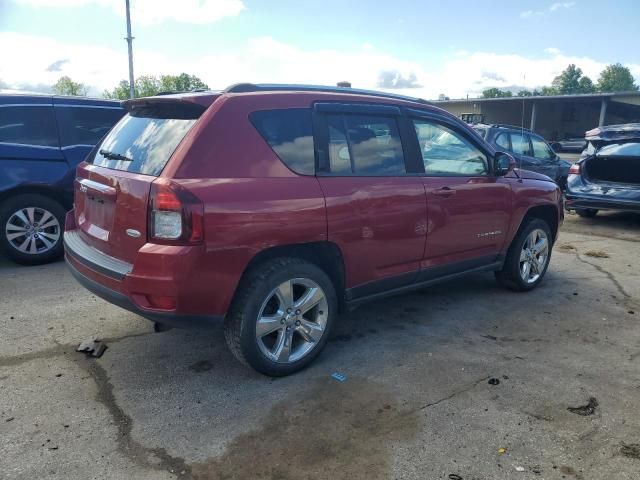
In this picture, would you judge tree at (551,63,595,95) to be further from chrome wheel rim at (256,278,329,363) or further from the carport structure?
chrome wheel rim at (256,278,329,363)

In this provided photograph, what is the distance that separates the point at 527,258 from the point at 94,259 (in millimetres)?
4133

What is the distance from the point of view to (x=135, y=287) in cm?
297

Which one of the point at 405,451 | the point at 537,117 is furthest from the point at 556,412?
the point at 537,117

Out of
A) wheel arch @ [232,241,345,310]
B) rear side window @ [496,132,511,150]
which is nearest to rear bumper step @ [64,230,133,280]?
wheel arch @ [232,241,345,310]

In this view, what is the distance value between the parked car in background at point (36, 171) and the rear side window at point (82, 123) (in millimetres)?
11

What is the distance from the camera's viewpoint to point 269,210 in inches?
123

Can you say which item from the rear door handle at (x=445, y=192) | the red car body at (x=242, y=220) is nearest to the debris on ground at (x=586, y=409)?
the red car body at (x=242, y=220)

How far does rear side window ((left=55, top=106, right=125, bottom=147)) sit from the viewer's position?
20.0ft

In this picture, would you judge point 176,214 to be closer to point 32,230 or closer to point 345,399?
point 345,399

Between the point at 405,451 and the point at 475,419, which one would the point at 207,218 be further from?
the point at 475,419

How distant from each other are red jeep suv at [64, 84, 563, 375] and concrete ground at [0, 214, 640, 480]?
0.41m

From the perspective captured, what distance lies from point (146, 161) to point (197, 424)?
1600 mm

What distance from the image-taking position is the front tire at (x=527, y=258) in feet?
17.0

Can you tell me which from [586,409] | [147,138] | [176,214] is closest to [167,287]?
[176,214]
